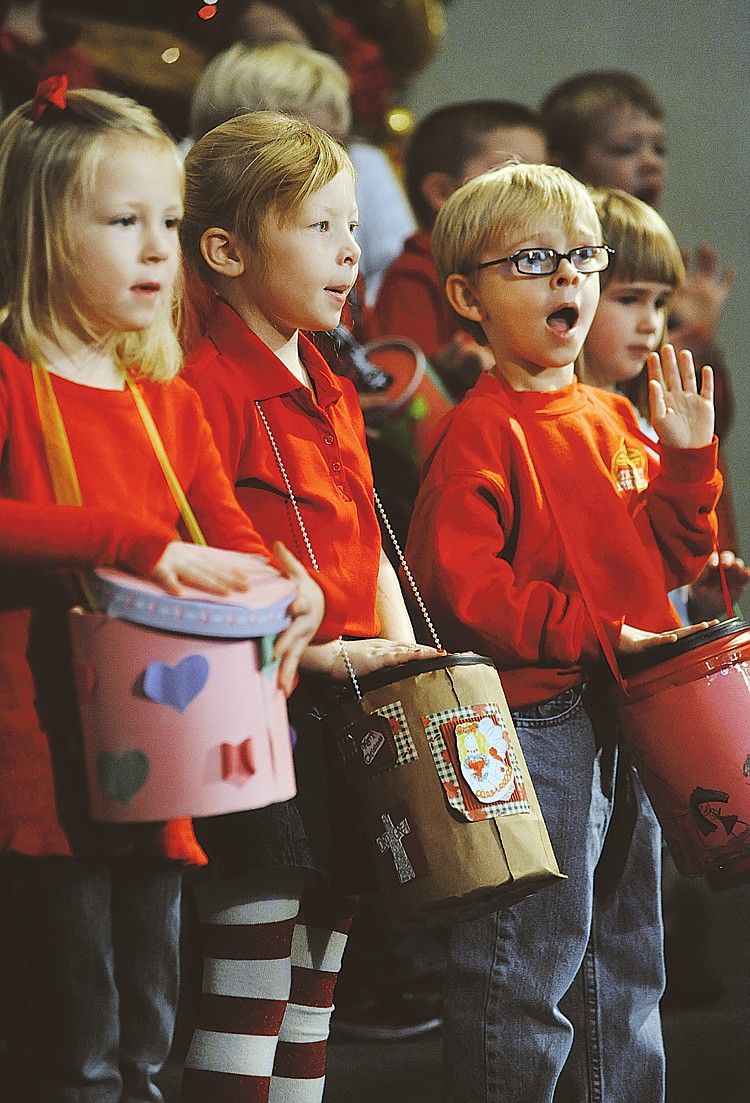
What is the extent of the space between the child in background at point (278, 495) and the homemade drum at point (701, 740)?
12.3 inches

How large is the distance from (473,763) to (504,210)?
0.69 metres

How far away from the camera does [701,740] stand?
1541mm

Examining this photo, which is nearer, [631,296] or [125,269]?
[125,269]

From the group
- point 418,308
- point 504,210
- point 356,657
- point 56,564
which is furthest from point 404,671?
point 418,308

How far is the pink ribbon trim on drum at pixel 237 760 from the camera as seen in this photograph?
1.18 metres

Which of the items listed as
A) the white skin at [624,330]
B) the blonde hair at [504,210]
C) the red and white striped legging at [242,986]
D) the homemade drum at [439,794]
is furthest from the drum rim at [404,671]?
the white skin at [624,330]

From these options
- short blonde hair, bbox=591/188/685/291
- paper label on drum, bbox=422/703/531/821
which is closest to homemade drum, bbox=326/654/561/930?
paper label on drum, bbox=422/703/531/821

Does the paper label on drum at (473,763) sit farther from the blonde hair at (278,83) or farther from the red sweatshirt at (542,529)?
the blonde hair at (278,83)

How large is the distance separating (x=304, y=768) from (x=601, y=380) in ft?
2.73

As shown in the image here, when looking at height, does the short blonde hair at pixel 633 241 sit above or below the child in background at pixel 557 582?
above

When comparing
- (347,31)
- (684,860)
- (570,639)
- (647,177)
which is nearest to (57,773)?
(570,639)

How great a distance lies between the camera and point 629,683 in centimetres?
158

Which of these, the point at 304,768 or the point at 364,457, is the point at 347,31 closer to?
the point at 364,457

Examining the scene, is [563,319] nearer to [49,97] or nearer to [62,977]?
[49,97]
